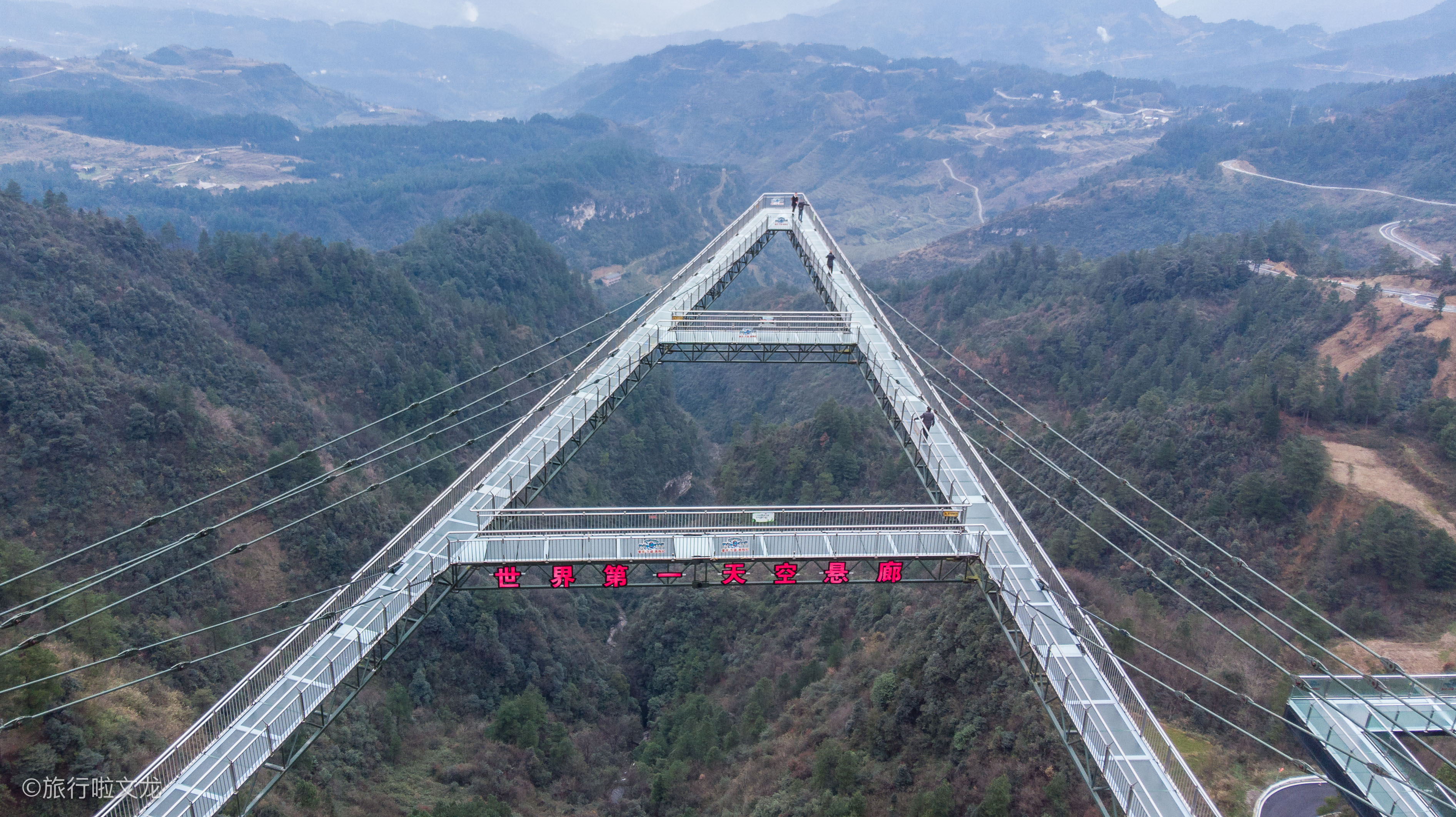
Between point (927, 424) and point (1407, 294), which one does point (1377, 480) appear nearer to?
point (927, 424)

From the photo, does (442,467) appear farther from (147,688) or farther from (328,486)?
(147,688)

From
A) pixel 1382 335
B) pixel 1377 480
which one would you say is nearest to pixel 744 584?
pixel 1377 480

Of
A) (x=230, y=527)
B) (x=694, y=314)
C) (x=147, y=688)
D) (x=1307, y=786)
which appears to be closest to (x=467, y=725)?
(x=147, y=688)

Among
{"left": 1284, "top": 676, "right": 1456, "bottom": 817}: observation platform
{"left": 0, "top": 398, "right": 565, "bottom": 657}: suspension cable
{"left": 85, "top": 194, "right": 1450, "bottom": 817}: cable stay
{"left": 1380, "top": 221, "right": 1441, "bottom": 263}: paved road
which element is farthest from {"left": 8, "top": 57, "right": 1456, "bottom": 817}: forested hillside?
{"left": 1380, "top": 221, "right": 1441, "bottom": 263}: paved road

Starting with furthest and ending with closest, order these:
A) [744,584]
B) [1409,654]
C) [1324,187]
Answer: [1324,187] < [1409,654] < [744,584]

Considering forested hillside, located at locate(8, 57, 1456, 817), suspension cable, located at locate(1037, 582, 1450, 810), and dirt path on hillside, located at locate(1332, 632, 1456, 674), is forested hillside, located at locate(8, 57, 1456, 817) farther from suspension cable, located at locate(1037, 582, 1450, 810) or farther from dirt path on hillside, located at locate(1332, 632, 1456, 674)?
suspension cable, located at locate(1037, 582, 1450, 810)
